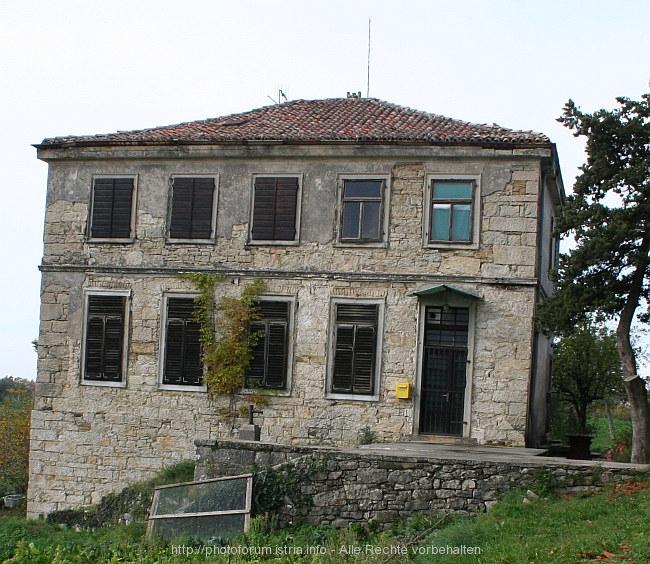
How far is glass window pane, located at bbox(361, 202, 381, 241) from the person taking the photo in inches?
643

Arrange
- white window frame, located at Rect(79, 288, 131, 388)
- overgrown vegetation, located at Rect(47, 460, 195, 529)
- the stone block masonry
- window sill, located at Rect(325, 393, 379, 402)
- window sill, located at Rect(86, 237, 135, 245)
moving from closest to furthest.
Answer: the stone block masonry → overgrown vegetation, located at Rect(47, 460, 195, 529) → window sill, located at Rect(325, 393, 379, 402) → white window frame, located at Rect(79, 288, 131, 388) → window sill, located at Rect(86, 237, 135, 245)

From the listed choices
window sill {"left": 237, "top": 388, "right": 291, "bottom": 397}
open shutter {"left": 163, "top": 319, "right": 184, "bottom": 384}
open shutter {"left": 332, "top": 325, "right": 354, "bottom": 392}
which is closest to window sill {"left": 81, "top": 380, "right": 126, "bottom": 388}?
Answer: open shutter {"left": 163, "top": 319, "right": 184, "bottom": 384}

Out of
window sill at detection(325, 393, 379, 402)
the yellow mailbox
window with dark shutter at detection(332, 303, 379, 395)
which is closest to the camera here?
the yellow mailbox

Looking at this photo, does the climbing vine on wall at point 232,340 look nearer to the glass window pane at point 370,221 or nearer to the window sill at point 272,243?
the window sill at point 272,243

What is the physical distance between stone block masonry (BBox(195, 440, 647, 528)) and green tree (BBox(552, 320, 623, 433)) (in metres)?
10.0

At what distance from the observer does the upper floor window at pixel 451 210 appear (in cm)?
1599

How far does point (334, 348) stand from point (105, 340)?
15.3ft

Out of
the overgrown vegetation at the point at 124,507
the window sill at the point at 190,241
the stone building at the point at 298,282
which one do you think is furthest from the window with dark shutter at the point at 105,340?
the overgrown vegetation at the point at 124,507

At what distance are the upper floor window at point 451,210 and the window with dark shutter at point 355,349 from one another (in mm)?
1836

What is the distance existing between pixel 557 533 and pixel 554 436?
10573mm

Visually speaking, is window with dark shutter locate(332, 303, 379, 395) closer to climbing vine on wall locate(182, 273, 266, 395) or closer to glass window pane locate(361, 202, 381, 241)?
glass window pane locate(361, 202, 381, 241)

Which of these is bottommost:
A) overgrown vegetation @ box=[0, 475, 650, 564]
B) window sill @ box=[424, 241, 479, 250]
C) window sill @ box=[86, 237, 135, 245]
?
overgrown vegetation @ box=[0, 475, 650, 564]

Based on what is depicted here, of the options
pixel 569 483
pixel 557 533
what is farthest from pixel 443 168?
pixel 557 533

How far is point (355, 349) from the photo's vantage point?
16.2 meters
